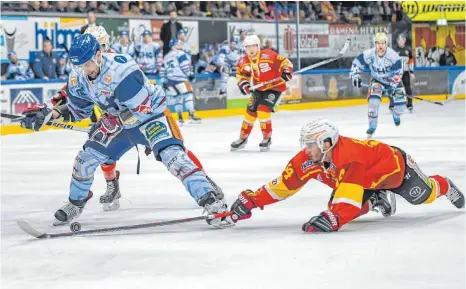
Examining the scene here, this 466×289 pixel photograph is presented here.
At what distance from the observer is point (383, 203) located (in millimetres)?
5430

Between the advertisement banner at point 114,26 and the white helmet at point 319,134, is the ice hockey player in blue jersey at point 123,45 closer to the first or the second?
the advertisement banner at point 114,26

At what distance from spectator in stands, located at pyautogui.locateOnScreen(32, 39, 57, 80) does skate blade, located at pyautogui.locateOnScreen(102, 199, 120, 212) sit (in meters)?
7.88

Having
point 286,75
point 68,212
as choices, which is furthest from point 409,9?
point 68,212

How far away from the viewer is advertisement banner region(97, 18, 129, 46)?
1539 centimetres

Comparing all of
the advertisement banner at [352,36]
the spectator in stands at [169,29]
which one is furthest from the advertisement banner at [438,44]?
the spectator in stands at [169,29]

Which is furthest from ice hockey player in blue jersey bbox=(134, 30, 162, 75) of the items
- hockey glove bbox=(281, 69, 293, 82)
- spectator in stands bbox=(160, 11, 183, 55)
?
hockey glove bbox=(281, 69, 293, 82)

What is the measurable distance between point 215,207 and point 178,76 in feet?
32.1

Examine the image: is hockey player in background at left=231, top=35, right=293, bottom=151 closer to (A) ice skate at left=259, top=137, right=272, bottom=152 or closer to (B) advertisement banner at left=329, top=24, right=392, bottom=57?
(A) ice skate at left=259, top=137, right=272, bottom=152

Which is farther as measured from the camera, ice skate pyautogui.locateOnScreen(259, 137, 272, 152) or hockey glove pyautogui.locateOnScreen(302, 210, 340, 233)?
ice skate pyautogui.locateOnScreen(259, 137, 272, 152)

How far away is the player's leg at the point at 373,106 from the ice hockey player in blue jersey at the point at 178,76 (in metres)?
3.79

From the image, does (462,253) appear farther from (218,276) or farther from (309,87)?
(309,87)

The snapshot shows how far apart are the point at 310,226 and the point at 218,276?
1075 millimetres

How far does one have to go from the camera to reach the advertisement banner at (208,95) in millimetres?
15938

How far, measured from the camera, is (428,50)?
22.2 metres
